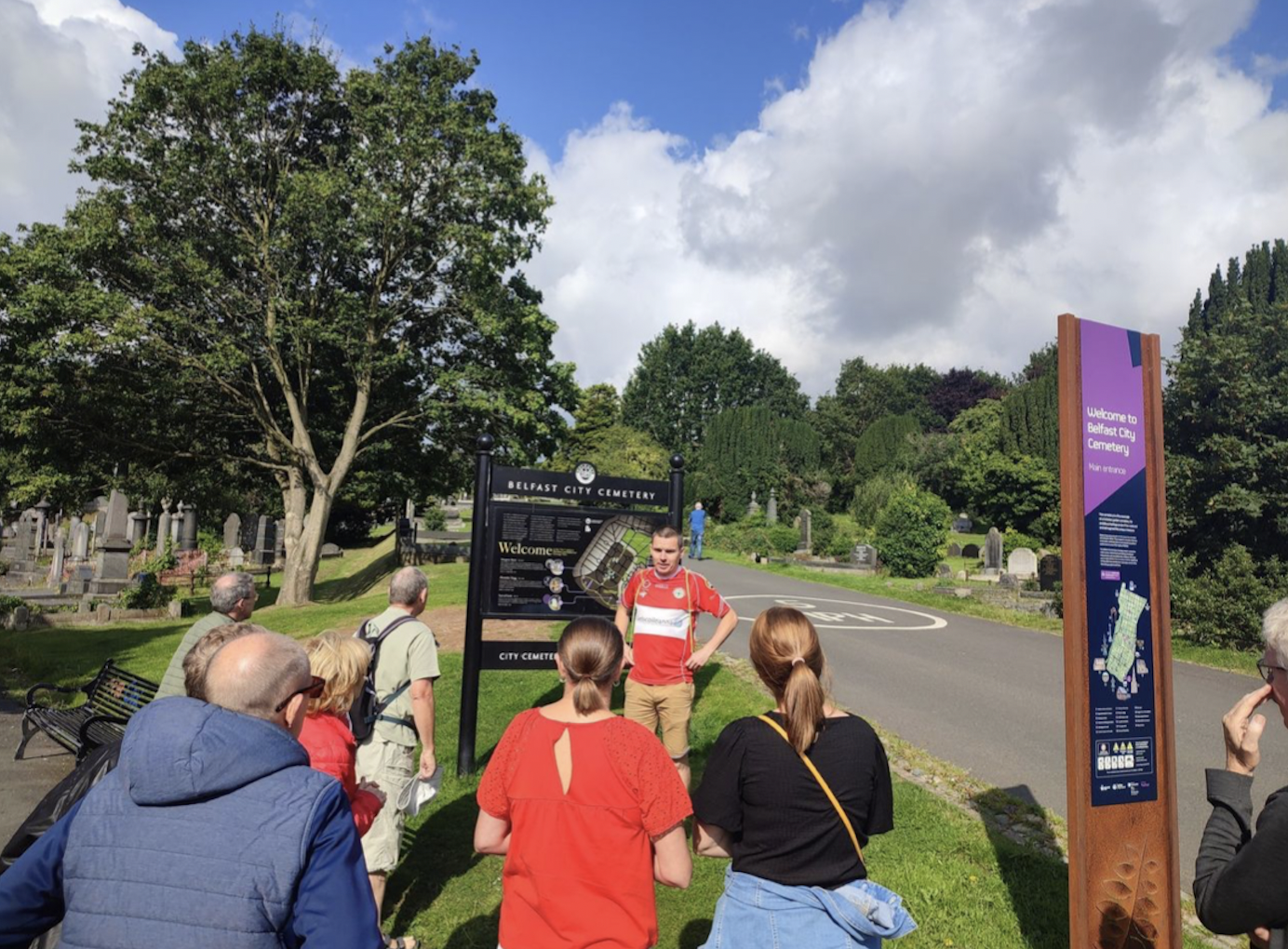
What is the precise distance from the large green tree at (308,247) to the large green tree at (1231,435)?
1409 centimetres

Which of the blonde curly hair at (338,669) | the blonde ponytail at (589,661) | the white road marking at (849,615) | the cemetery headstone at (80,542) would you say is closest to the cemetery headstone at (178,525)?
the cemetery headstone at (80,542)

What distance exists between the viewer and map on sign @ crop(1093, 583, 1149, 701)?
358cm

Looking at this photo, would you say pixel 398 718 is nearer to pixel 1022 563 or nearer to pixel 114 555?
pixel 114 555

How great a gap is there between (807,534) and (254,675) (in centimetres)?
3247

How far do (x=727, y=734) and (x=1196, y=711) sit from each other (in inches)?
337

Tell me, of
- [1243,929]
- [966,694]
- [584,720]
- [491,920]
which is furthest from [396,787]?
[966,694]

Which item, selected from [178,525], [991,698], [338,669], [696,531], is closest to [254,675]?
[338,669]

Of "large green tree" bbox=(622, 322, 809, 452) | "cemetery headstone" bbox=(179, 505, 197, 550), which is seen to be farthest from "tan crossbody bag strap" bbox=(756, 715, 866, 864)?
"large green tree" bbox=(622, 322, 809, 452)

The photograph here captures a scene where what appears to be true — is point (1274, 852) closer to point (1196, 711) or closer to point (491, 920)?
point (491, 920)

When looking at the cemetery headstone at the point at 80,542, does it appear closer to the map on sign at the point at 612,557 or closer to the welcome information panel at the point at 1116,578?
the map on sign at the point at 612,557

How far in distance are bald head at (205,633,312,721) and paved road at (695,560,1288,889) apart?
5.33m

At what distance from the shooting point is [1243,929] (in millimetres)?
1817

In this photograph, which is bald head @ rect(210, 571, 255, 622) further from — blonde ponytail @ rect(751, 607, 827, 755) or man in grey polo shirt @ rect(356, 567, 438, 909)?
blonde ponytail @ rect(751, 607, 827, 755)

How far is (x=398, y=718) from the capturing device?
159 inches
